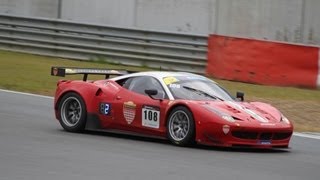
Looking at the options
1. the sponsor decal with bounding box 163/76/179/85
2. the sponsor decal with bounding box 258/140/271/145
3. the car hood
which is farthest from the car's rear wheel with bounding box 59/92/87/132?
the sponsor decal with bounding box 258/140/271/145

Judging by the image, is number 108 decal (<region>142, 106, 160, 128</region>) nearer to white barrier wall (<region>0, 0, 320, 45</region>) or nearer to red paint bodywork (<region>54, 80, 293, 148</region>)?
red paint bodywork (<region>54, 80, 293, 148</region>)

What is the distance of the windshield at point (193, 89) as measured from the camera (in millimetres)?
11898

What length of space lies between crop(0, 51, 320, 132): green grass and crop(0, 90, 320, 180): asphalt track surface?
3240 millimetres

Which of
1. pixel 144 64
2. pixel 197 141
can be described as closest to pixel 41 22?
pixel 144 64

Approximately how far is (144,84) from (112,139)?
96 cm

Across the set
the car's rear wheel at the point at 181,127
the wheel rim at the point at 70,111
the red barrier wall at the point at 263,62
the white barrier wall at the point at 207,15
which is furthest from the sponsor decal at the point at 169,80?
the white barrier wall at the point at 207,15

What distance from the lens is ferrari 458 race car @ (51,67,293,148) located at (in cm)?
1127

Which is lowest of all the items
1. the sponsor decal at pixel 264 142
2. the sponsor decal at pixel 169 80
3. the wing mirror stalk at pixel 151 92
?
the sponsor decal at pixel 264 142

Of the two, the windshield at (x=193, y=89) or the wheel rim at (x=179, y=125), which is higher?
the windshield at (x=193, y=89)

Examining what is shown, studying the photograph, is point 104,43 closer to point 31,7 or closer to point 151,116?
point 31,7

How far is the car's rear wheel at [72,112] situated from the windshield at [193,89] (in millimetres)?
1512

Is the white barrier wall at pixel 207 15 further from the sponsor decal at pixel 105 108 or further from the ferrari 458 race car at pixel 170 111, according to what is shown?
the sponsor decal at pixel 105 108

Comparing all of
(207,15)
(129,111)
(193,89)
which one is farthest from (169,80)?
(207,15)

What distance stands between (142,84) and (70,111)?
1.40 meters
